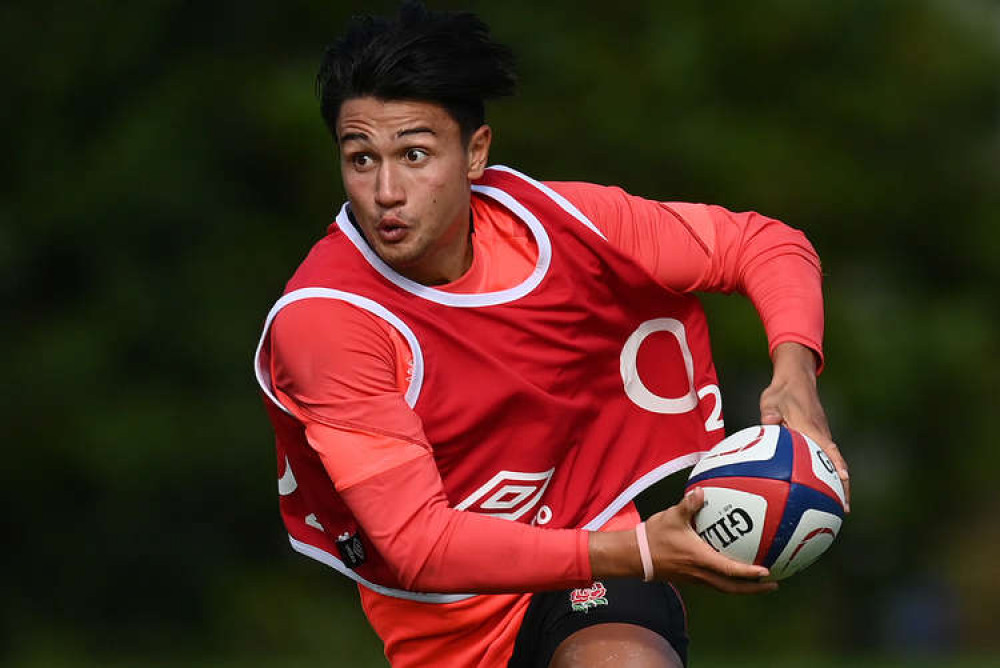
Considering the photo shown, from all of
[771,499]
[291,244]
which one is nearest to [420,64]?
[771,499]

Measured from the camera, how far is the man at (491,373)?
385 centimetres

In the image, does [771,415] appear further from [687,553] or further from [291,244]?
[291,244]

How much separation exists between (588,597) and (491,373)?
62 centimetres

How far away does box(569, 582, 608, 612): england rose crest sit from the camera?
4332 millimetres

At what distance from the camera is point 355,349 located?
398 centimetres

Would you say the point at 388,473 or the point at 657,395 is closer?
the point at 388,473

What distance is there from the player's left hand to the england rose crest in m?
0.63

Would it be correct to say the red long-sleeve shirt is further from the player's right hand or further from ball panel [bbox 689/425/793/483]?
ball panel [bbox 689/425/793/483]

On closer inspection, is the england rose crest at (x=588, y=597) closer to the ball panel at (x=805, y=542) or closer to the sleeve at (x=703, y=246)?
the ball panel at (x=805, y=542)

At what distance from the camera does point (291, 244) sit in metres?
16.0

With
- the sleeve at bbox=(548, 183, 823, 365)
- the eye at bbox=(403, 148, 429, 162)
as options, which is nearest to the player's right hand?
the sleeve at bbox=(548, 183, 823, 365)

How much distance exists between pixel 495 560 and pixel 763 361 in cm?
1133

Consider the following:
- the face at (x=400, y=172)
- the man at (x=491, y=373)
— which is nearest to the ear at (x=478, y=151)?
the man at (x=491, y=373)

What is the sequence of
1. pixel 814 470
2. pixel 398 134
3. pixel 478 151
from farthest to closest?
pixel 478 151, pixel 398 134, pixel 814 470
